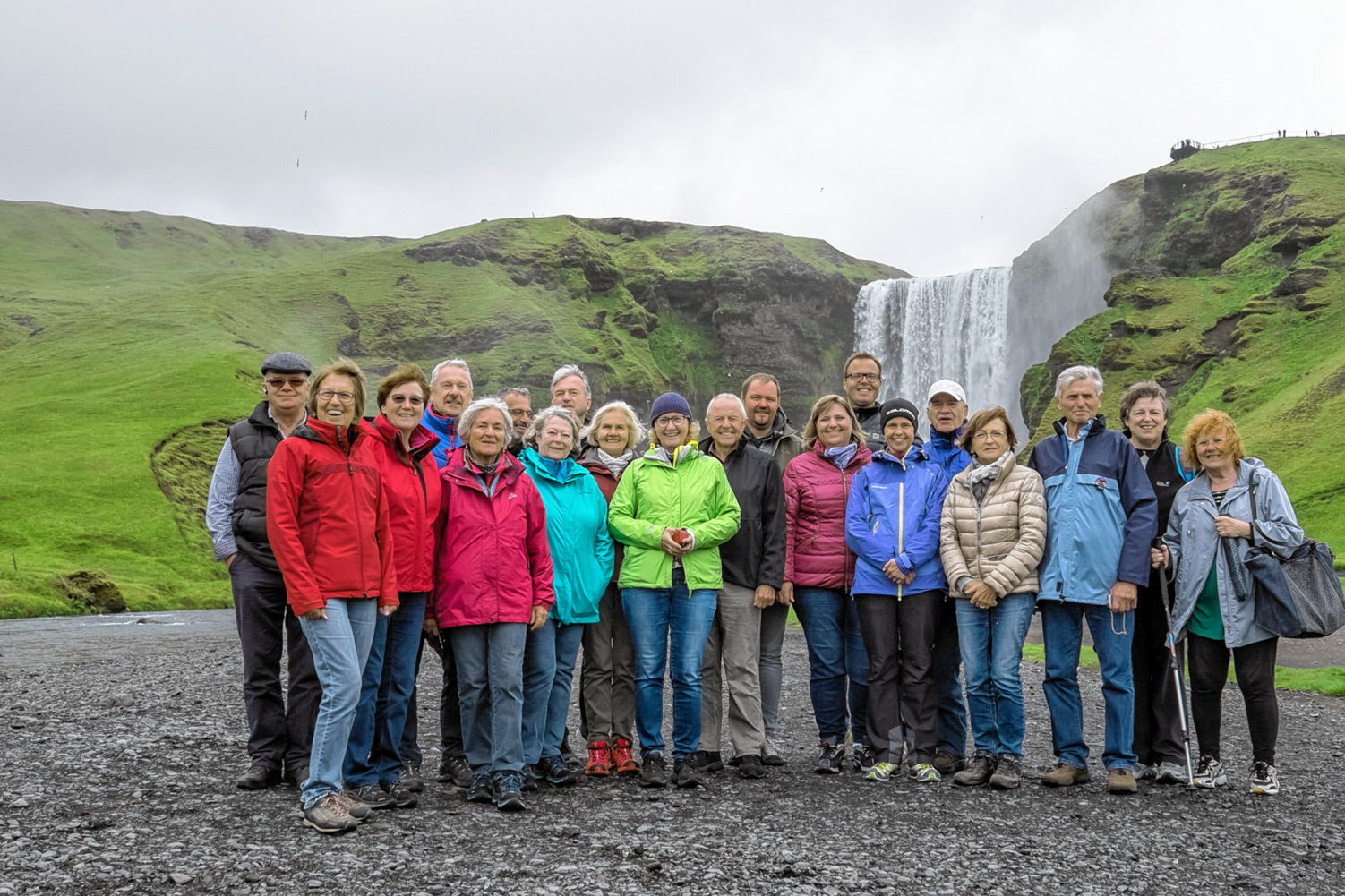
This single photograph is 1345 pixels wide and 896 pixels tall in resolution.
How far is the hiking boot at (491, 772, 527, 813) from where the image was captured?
24.2 ft

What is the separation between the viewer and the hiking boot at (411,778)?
793 centimetres

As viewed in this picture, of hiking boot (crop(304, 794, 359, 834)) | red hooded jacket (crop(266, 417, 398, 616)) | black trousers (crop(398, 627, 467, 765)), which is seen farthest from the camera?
black trousers (crop(398, 627, 467, 765))

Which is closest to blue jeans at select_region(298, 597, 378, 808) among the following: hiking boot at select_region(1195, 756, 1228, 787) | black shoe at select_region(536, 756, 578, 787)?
black shoe at select_region(536, 756, 578, 787)

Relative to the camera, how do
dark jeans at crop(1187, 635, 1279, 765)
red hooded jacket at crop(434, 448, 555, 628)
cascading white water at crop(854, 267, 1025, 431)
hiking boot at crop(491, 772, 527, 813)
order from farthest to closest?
cascading white water at crop(854, 267, 1025, 431), dark jeans at crop(1187, 635, 1279, 765), red hooded jacket at crop(434, 448, 555, 628), hiking boot at crop(491, 772, 527, 813)

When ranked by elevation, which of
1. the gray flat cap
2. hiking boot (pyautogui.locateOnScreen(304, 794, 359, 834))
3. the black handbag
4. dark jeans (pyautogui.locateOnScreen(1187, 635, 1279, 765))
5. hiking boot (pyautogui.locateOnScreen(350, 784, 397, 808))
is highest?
the gray flat cap

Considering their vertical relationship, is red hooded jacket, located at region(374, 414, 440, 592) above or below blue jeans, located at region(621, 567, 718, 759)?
above

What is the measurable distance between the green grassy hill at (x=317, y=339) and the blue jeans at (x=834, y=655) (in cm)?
4252

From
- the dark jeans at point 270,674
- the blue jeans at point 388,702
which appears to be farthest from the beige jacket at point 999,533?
the dark jeans at point 270,674

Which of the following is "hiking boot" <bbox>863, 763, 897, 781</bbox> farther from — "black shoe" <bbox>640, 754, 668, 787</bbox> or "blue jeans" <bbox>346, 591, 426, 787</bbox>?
"blue jeans" <bbox>346, 591, 426, 787</bbox>

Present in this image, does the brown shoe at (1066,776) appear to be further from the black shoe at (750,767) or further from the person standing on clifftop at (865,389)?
the person standing on clifftop at (865,389)

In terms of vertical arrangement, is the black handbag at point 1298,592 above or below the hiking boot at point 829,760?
above

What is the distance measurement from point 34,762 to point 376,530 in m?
5.05

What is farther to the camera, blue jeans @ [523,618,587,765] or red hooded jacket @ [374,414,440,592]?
blue jeans @ [523,618,587,765]

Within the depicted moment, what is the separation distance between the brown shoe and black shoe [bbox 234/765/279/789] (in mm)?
6800
